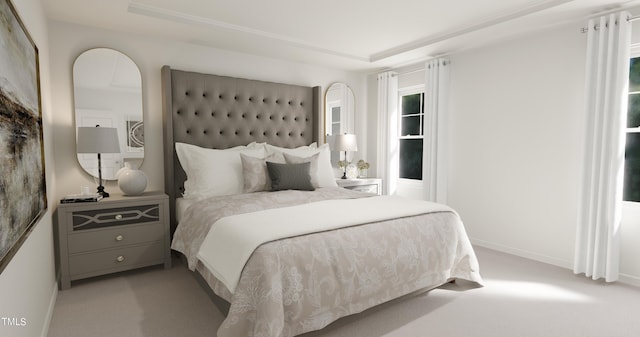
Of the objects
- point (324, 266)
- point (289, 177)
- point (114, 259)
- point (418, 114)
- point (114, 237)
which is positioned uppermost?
point (418, 114)

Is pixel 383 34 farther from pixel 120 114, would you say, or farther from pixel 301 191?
pixel 120 114

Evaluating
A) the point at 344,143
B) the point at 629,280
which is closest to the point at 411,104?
the point at 344,143

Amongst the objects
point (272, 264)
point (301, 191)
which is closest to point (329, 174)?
point (301, 191)

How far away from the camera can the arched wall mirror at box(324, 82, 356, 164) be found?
480 cm

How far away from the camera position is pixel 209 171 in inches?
125

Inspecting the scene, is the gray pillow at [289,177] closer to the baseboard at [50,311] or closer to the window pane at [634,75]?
the baseboard at [50,311]

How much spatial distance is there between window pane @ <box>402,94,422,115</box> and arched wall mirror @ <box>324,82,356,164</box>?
74cm

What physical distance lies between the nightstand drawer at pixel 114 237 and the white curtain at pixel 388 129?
3.09m

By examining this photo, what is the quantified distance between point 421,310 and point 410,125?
122 inches

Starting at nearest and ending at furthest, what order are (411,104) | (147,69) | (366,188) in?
(147,69)
(366,188)
(411,104)

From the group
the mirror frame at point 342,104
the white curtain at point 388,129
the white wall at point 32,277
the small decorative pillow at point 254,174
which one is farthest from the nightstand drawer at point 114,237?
the white curtain at point 388,129

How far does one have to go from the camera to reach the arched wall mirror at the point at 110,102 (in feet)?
10.2

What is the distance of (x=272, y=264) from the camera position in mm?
1731

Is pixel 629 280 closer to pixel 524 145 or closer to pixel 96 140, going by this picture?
pixel 524 145
